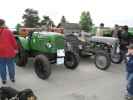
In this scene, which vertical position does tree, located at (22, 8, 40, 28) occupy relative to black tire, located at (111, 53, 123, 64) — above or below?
above

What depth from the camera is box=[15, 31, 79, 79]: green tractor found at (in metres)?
8.23

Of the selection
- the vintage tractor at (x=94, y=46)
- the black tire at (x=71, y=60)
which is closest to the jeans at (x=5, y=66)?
the black tire at (x=71, y=60)

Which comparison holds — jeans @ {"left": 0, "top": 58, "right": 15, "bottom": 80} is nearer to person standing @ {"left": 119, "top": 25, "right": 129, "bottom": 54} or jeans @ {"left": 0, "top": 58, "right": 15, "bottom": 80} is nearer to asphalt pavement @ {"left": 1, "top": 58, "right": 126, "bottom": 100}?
asphalt pavement @ {"left": 1, "top": 58, "right": 126, "bottom": 100}

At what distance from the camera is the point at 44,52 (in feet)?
29.8

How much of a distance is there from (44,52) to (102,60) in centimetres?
204

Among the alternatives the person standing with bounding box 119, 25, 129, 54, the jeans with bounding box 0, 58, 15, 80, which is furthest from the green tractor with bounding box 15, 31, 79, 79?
the person standing with bounding box 119, 25, 129, 54

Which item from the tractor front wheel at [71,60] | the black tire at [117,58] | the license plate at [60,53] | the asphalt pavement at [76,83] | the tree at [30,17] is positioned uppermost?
the tree at [30,17]

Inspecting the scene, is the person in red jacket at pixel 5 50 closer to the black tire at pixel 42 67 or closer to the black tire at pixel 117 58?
the black tire at pixel 42 67

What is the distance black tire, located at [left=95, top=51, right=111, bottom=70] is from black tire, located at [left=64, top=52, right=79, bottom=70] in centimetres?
95

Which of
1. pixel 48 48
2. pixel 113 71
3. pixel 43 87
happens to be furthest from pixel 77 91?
pixel 113 71

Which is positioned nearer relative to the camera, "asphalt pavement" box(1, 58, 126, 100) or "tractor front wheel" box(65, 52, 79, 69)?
"asphalt pavement" box(1, 58, 126, 100)

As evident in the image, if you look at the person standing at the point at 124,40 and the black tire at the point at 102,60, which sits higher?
the person standing at the point at 124,40

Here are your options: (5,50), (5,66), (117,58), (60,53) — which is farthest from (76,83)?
(117,58)

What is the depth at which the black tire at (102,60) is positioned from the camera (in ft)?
32.4
